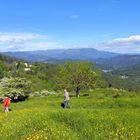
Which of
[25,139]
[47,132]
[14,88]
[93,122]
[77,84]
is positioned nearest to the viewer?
[25,139]

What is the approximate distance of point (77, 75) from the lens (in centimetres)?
8275

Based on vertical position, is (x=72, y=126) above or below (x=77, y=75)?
above

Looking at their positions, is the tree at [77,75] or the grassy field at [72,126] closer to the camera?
the grassy field at [72,126]

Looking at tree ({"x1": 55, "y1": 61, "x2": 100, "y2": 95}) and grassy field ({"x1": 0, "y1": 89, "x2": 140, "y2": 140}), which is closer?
grassy field ({"x1": 0, "y1": 89, "x2": 140, "y2": 140})

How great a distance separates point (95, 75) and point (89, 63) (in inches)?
136

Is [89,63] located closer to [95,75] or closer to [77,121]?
[95,75]

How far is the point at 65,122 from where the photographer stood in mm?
28828

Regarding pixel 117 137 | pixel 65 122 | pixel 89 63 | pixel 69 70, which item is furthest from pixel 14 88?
pixel 117 137

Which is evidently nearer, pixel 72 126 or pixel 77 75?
pixel 72 126

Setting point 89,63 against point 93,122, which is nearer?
point 93,122

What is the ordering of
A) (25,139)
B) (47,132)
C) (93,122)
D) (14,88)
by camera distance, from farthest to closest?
(14,88), (93,122), (47,132), (25,139)

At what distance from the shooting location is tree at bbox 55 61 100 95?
82625 mm

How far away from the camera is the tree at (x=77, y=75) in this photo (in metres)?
82.6

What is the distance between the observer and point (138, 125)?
2705cm
